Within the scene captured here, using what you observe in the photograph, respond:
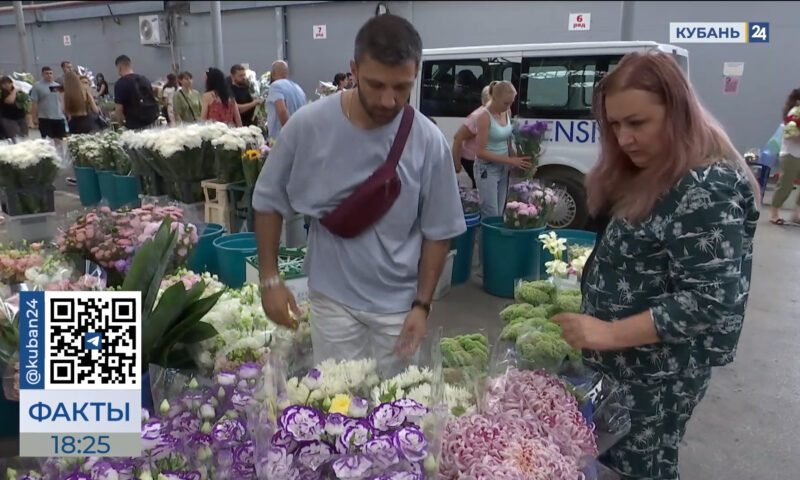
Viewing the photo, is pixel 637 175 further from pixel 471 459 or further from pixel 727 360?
pixel 471 459

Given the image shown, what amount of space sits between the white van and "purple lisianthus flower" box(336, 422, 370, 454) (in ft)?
17.0

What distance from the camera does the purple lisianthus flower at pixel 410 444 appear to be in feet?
2.80

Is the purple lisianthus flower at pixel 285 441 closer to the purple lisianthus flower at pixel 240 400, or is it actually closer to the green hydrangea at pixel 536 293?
the purple lisianthus flower at pixel 240 400

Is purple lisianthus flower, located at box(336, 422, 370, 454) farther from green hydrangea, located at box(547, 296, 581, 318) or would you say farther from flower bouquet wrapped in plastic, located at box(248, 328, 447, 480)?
green hydrangea, located at box(547, 296, 581, 318)

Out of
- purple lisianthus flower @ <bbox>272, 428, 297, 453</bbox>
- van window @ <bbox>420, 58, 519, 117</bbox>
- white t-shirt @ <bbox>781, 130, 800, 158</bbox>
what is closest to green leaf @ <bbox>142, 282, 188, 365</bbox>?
purple lisianthus flower @ <bbox>272, 428, 297, 453</bbox>

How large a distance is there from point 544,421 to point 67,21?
22993 mm

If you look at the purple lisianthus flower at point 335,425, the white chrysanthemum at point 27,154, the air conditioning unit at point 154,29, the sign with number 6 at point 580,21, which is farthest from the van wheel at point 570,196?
the air conditioning unit at point 154,29

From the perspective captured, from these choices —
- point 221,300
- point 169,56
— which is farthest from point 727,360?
point 169,56

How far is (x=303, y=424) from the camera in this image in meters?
0.88

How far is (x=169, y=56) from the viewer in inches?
682

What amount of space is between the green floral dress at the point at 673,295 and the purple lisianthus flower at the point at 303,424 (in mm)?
726

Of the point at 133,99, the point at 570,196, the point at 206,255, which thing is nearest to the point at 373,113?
the point at 206,255

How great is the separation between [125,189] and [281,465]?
553 cm

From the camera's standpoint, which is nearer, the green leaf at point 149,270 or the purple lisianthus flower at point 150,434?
the purple lisianthus flower at point 150,434
